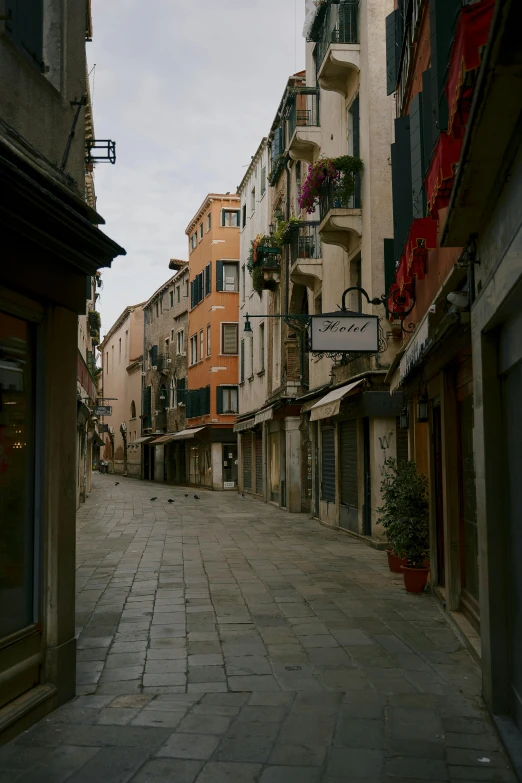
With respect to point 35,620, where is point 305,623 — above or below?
below

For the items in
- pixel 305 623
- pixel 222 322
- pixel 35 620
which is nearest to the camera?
pixel 35 620

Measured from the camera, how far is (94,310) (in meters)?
35.0

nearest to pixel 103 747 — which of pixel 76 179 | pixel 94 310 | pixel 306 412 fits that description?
pixel 76 179

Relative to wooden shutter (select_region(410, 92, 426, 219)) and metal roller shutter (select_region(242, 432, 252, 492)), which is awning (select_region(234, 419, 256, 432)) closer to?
metal roller shutter (select_region(242, 432, 252, 492))

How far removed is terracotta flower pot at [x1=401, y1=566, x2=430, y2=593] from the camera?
9.62 metres

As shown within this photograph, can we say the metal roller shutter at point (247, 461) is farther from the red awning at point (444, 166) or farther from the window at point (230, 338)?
the red awning at point (444, 166)

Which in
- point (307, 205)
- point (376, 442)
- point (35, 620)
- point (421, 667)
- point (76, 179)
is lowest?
point (421, 667)

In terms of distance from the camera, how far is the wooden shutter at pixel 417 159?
923 cm

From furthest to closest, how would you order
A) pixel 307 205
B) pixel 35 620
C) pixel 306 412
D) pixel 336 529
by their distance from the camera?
pixel 306 412 → pixel 336 529 → pixel 307 205 → pixel 35 620

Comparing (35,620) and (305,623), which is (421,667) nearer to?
(305,623)

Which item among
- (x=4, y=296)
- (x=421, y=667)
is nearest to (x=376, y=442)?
(x=421, y=667)

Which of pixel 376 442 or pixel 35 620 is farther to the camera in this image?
pixel 376 442

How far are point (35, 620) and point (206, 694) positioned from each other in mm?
1280

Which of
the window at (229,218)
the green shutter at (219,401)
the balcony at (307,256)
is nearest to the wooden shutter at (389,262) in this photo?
the balcony at (307,256)
